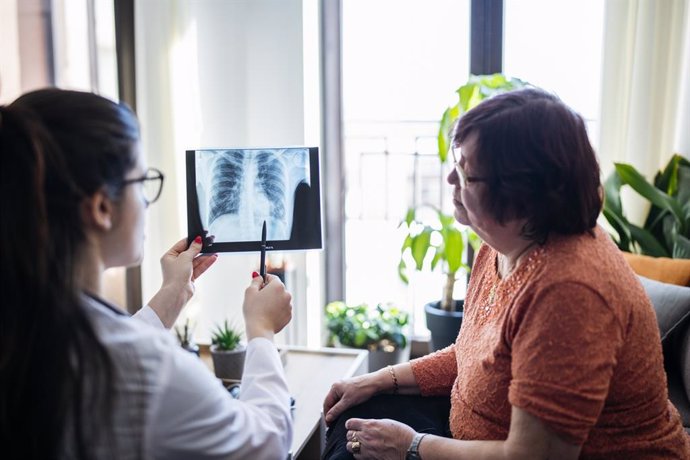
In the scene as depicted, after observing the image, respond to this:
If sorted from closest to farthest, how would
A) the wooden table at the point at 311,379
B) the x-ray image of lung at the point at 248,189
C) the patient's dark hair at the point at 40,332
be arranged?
the patient's dark hair at the point at 40,332
the x-ray image of lung at the point at 248,189
the wooden table at the point at 311,379

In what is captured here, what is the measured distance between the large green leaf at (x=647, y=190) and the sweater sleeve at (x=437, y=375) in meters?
1.19

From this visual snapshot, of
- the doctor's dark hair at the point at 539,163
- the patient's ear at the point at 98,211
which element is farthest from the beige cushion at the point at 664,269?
the patient's ear at the point at 98,211

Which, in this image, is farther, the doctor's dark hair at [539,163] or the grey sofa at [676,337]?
the grey sofa at [676,337]

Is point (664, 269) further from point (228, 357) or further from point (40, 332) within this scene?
point (40, 332)

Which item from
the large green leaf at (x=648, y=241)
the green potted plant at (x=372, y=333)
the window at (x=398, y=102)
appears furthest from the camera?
the window at (x=398, y=102)

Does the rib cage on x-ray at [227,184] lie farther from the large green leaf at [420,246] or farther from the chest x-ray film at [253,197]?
the large green leaf at [420,246]

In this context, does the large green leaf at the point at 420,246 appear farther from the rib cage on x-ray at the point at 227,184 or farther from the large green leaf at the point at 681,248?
the rib cage on x-ray at the point at 227,184

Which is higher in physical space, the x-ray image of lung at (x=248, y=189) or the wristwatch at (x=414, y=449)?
the x-ray image of lung at (x=248, y=189)

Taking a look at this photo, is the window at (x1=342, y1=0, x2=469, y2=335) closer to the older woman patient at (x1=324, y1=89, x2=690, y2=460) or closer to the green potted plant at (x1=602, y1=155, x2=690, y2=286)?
the green potted plant at (x1=602, y1=155, x2=690, y2=286)

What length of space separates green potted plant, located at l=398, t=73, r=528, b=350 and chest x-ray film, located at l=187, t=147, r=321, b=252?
111 centimetres

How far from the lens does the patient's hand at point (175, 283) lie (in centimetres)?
124

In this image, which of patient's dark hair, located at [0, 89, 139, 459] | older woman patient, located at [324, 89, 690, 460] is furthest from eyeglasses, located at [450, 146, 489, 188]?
patient's dark hair, located at [0, 89, 139, 459]

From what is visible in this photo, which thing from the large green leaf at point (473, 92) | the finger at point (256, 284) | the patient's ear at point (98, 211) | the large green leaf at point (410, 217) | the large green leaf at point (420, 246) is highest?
the large green leaf at point (473, 92)

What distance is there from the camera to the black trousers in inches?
51.0
